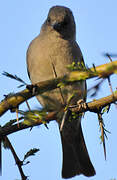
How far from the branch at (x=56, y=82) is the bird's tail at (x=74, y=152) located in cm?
303

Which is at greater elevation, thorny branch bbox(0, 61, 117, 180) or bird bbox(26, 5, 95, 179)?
thorny branch bbox(0, 61, 117, 180)

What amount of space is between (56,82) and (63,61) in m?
3.02

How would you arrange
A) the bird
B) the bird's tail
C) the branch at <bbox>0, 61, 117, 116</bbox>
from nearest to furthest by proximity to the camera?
the branch at <bbox>0, 61, 117, 116</bbox> < the bird < the bird's tail

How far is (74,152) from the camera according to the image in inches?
202

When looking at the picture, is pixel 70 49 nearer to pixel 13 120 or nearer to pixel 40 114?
pixel 13 120

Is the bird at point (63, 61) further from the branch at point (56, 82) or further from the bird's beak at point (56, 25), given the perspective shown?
the branch at point (56, 82)

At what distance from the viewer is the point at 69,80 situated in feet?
4.75

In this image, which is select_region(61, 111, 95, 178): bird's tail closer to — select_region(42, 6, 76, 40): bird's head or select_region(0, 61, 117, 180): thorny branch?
select_region(42, 6, 76, 40): bird's head

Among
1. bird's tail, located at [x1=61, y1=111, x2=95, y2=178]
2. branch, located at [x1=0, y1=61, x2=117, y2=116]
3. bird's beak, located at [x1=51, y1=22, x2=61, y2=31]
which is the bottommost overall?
bird's tail, located at [x1=61, y1=111, x2=95, y2=178]

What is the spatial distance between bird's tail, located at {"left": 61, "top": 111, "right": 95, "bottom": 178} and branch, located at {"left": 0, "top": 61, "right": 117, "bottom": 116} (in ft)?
9.96

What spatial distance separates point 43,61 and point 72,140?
5.24 feet

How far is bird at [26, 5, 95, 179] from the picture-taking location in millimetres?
4555

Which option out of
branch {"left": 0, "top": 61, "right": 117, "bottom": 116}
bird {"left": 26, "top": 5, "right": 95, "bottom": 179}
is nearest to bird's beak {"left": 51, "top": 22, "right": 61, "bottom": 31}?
bird {"left": 26, "top": 5, "right": 95, "bottom": 179}

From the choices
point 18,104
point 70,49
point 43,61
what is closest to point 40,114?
point 18,104
